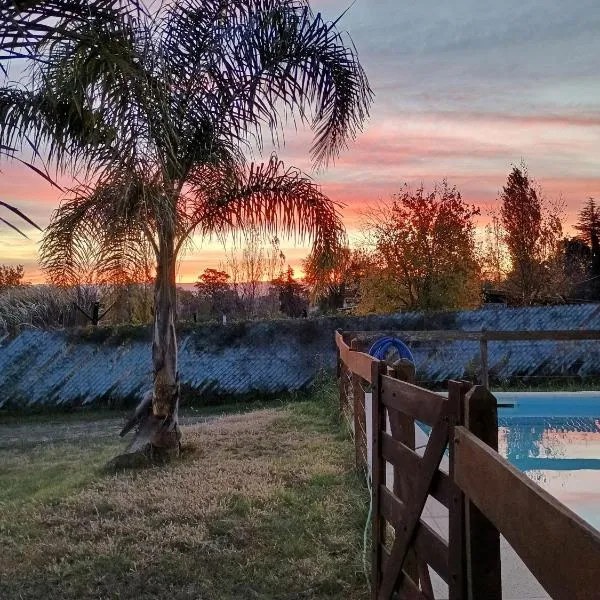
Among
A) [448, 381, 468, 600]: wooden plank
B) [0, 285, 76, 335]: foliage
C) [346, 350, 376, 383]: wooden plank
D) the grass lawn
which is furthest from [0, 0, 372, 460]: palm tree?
[0, 285, 76, 335]: foliage

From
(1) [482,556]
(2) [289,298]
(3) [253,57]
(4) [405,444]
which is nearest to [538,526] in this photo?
(1) [482,556]

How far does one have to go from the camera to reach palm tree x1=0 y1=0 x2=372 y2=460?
6.11 m

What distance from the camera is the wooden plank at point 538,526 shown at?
1.25m

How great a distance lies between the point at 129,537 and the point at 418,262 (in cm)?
1667

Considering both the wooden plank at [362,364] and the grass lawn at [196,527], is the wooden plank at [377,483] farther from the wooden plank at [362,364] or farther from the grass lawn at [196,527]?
the wooden plank at [362,364]

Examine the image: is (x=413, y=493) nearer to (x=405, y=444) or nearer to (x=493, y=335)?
(x=405, y=444)

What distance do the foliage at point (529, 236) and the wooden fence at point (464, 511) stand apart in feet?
79.5

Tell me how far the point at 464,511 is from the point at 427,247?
19.1 metres

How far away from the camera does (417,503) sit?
2.75 meters

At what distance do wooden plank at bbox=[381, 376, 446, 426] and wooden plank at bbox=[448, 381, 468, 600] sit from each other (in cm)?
15

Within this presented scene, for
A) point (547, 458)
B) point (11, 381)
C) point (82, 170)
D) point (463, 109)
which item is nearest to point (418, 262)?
point (463, 109)

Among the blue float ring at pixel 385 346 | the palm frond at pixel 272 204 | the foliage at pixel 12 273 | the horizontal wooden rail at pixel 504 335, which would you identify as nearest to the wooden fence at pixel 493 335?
the horizontal wooden rail at pixel 504 335

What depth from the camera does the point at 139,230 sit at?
723 cm

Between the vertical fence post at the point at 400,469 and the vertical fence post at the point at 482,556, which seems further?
the vertical fence post at the point at 400,469
